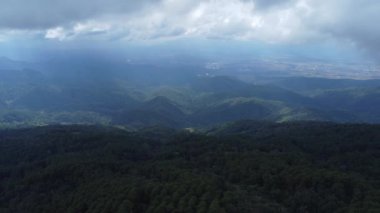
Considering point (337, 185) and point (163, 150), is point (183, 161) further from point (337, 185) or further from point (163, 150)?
point (337, 185)

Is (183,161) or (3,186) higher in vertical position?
(183,161)

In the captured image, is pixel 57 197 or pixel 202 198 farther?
pixel 57 197

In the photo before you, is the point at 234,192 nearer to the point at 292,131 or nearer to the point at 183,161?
the point at 183,161

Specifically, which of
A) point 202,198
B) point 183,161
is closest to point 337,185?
point 202,198

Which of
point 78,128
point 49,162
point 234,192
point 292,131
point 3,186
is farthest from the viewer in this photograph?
point 78,128

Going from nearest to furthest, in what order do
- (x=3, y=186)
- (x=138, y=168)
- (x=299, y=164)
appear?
1. (x=299, y=164)
2. (x=138, y=168)
3. (x=3, y=186)

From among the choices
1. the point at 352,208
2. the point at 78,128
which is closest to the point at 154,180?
the point at 352,208
